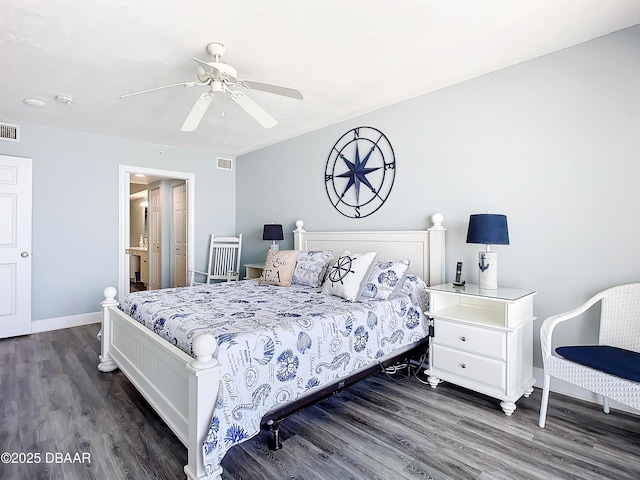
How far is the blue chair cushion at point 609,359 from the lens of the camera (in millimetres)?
1760

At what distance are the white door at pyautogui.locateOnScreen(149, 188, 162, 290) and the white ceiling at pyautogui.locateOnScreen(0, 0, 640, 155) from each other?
3.15 m

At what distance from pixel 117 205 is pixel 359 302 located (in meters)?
3.72

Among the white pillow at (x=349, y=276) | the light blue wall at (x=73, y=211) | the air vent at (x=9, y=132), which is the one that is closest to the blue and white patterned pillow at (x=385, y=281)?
the white pillow at (x=349, y=276)

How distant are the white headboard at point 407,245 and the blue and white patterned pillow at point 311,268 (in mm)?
375

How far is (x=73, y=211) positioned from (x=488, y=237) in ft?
15.4

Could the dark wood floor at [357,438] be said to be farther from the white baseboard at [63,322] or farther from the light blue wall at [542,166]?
the white baseboard at [63,322]

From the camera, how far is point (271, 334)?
183 cm

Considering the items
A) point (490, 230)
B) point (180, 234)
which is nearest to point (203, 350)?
point (490, 230)

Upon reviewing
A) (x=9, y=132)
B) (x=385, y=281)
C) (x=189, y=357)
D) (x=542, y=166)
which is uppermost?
(x=9, y=132)

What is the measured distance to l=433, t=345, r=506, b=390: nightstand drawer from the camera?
2289mm

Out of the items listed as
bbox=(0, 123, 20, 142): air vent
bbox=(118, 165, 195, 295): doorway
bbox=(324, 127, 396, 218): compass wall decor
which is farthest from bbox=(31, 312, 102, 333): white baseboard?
bbox=(324, 127, 396, 218): compass wall decor

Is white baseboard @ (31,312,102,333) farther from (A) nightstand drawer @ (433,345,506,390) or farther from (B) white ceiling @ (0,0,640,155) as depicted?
(A) nightstand drawer @ (433,345,506,390)

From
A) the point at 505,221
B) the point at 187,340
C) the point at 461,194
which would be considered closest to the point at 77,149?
the point at 187,340

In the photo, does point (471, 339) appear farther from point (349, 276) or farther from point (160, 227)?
point (160, 227)
